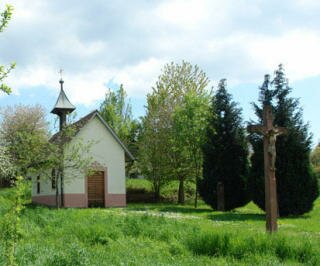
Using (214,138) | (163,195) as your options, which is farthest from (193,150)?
(163,195)

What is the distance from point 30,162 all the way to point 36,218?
9.29 m

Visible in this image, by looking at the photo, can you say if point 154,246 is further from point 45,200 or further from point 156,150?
point 156,150

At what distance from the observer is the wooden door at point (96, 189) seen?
3031cm

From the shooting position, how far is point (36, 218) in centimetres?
1473

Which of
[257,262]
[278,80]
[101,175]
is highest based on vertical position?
[278,80]

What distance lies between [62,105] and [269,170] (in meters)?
22.2

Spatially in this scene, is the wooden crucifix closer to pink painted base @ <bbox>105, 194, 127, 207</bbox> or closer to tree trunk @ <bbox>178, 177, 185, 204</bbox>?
pink painted base @ <bbox>105, 194, 127, 207</bbox>

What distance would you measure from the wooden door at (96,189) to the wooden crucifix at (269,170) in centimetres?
1756

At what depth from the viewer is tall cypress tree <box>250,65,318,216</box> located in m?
21.9

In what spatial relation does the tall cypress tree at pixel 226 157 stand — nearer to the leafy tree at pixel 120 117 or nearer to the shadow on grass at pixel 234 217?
the shadow on grass at pixel 234 217

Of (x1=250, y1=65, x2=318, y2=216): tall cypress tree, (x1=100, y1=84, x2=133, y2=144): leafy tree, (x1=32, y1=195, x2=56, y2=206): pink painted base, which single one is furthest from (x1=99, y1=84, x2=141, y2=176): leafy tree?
(x1=250, y1=65, x2=318, y2=216): tall cypress tree

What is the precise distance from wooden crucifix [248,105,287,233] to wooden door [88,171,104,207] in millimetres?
17559

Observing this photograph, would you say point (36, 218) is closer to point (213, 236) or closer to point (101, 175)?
point (213, 236)

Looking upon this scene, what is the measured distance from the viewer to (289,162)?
2209 centimetres
